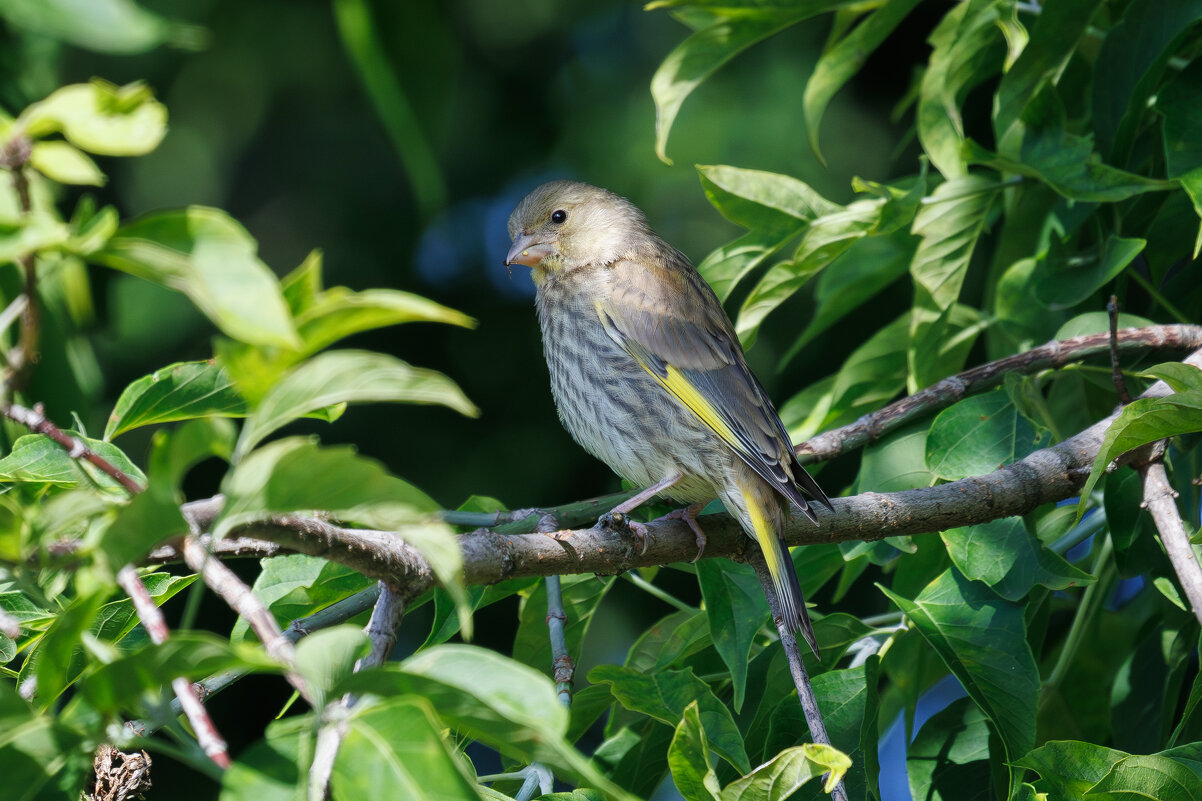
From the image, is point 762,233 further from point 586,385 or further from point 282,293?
point 282,293

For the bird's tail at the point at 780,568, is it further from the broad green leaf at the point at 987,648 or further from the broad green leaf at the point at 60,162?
the broad green leaf at the point at 60,162

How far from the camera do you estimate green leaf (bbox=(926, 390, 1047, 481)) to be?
2.34 meters

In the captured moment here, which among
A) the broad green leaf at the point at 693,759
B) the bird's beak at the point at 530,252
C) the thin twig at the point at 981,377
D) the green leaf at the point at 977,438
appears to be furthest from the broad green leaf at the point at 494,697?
the bird's beak at the point at 530,252

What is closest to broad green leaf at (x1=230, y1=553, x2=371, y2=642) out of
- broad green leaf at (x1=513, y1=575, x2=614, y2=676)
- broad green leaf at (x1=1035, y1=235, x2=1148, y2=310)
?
broad green leaf at (x1=513, y1=575, x2=614, y2=676)

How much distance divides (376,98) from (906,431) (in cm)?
147

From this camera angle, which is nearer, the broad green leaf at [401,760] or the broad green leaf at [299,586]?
the broad green leaf at [401,760]

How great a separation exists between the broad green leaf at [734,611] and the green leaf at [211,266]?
1357 mm

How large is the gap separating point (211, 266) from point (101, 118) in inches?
7.1

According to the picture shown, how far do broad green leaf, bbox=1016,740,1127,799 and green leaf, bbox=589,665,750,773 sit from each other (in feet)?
1.51

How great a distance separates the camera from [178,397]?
1.67m

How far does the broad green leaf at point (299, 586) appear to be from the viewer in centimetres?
205

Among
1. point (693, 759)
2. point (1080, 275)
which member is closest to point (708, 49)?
point (1080, 275)

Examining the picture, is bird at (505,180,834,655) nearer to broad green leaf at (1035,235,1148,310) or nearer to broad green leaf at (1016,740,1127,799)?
broad green leaf at (1035,235,1148,310)

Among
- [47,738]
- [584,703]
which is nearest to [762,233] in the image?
[584,703]
